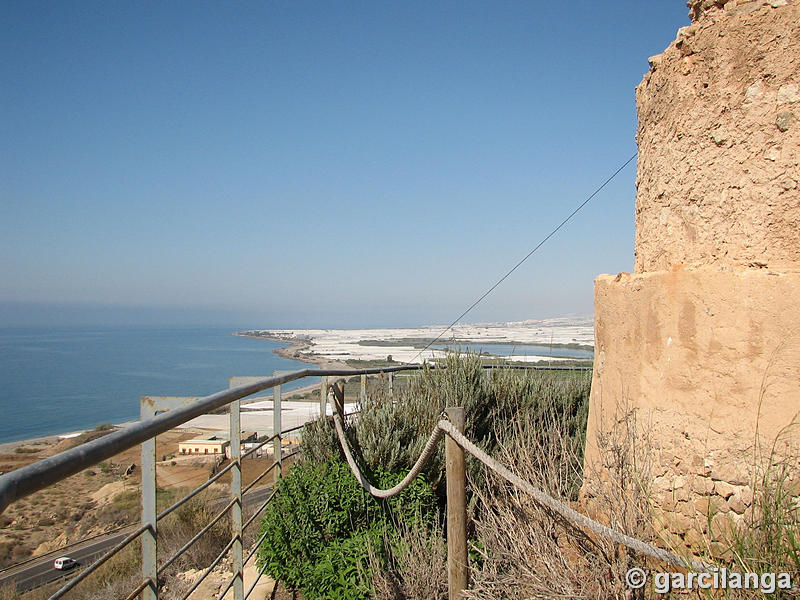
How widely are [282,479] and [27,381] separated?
105058 mm

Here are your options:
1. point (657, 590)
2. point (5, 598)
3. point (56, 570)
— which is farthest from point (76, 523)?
point (657, 590)

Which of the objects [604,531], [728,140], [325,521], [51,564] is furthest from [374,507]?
[51,564]

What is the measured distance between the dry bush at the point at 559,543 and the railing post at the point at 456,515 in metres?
0.06

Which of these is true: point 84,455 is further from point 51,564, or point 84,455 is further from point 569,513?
point 51,564

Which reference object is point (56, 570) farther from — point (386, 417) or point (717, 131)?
point (717, 131)

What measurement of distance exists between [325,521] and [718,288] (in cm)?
250

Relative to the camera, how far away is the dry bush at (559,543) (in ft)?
6.21

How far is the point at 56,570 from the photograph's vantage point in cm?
1290

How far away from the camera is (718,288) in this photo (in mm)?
2354

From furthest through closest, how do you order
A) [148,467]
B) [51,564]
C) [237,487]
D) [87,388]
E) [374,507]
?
[87,388] < [51,564] < [374,507] < [237,487] < [148,467]

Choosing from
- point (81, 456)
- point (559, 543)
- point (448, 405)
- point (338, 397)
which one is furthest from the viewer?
point (448, 405)

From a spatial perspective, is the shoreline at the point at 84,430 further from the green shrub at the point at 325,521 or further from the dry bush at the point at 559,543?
the dry bush at the point at 559,543

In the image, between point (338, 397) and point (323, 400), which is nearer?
point (338, 397)

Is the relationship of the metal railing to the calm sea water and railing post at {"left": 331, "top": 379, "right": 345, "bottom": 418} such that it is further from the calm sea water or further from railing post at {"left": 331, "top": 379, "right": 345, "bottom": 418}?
the calm sea water
